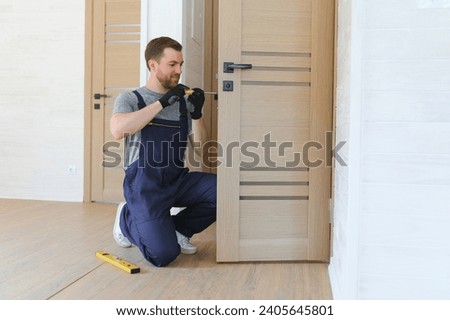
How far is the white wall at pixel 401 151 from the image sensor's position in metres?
1.45

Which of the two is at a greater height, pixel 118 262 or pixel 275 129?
pixel 275 129

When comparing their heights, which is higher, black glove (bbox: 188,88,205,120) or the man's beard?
the man's beard

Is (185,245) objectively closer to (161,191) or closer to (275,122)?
(161,191)

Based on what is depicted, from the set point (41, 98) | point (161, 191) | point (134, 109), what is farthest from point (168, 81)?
point (41, 98)

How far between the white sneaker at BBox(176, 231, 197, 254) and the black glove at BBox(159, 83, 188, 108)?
68 cm

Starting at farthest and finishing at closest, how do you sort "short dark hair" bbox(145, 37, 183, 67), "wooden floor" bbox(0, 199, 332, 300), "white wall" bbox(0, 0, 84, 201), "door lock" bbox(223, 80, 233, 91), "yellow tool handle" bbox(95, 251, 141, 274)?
"white wall" bbox(0, 0, 84, 201), "short dark hair" bbox(145, 37, 183, 67), "door lock" bbox(223, 80, 233, 91), "yellow tool handle" bbox(95, 251, 141, 274), "wooden floor" bbox(0, 199, 332, 300)

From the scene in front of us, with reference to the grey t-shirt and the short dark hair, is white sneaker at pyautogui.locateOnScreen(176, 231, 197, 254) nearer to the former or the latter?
the grey t-shirt

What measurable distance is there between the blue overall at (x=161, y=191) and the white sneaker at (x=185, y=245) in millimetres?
107

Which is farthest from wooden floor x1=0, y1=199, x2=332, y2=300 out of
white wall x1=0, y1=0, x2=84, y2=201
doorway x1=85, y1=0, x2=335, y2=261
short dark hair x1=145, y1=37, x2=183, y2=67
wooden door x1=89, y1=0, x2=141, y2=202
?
white wall x1=0, y1=0, x2=84, y2=201

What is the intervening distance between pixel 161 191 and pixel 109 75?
2.28 m

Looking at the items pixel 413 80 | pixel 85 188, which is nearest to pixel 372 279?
pixel 413 80

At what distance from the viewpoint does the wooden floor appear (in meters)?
1.86

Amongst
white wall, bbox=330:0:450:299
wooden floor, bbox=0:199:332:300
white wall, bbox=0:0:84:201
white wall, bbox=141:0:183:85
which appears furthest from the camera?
white wall, bbox=0:0:84:201

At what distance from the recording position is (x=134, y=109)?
2.36 m
